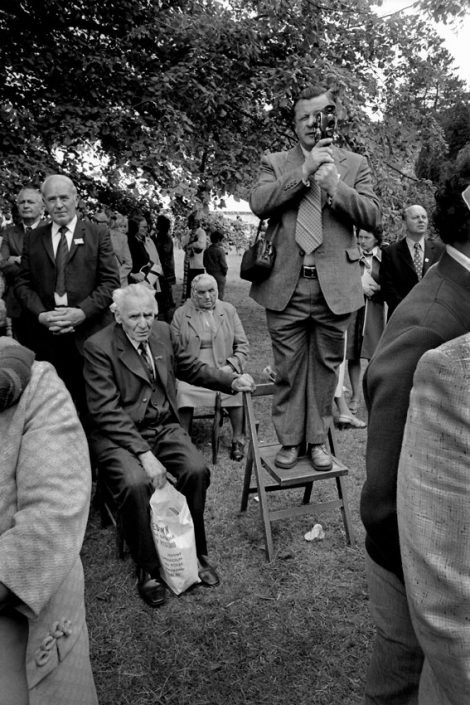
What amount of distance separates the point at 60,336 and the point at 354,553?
2425mm

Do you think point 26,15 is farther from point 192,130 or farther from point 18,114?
point 192,130

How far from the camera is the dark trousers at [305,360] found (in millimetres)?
3174

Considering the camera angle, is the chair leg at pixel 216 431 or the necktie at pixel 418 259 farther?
the necktie at pixel 418 259

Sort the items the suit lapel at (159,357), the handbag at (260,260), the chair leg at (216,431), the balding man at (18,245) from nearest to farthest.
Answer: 1. the handbag at (260,260)
2. the suit lapel at (159,357)
3. the balding man at (18,245)
4. the chair leg at (216,431)

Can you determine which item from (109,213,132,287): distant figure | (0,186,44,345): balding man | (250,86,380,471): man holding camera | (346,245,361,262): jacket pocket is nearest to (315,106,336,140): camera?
(250,86,380,471): man holding camera

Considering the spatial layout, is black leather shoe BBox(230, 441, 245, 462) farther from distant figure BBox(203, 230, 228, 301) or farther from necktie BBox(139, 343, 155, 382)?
distant figure BBox(203, 230, 228, 301)

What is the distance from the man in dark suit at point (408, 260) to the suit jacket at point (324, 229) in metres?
2.41

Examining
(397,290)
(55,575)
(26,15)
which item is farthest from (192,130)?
(55,575)

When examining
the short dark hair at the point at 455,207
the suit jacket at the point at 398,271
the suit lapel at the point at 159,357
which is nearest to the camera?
the short dark hair at the point at 455,207

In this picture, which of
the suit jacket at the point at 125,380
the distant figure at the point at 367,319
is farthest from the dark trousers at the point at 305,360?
the distant figure at the point at 367,319

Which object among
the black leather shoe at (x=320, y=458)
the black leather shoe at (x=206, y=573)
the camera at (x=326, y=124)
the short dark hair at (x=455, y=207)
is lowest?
the black leather shoe at (x=206, y=573)

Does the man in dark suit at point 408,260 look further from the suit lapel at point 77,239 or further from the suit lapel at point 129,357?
the suit lapel at point 129,357

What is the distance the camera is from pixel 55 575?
155cm

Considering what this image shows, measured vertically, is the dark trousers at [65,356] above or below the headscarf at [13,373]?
below
